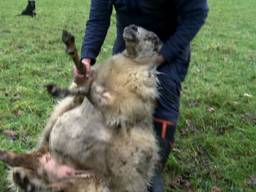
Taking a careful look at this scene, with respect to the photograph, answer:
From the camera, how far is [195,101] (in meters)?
7.87

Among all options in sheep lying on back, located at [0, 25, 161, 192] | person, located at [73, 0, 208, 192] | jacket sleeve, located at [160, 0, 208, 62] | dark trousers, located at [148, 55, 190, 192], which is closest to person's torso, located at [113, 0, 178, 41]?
person, located at [73, 0, 208, 192]

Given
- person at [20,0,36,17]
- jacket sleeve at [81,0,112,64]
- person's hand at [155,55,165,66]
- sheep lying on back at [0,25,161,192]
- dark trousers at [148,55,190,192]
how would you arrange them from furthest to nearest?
person at [20,0,36,17] < jacket sleeve at [81,0,112,64] < dark trousers at [148,55,190,192] < person's hand at [155,55,165,66] < sheep lying on back at [0,25,161,192]

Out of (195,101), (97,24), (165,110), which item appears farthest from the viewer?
(195,101)

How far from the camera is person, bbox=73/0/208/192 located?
4.59m

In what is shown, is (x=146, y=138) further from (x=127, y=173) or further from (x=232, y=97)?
(x=232, y=97)

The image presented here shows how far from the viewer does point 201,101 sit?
25.8ft

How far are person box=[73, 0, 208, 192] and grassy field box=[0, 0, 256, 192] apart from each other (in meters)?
0.98

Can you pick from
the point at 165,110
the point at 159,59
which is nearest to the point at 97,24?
the point at 159,59

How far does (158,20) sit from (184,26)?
0.27 meters

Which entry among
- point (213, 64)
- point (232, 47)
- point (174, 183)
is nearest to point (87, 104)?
Result: point (174, 183)

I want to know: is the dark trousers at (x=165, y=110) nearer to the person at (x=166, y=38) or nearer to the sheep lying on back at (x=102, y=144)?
the person at (x=166, y=38)

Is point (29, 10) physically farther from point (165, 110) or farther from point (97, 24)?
point (165, 110)

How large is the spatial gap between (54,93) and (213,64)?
733cm

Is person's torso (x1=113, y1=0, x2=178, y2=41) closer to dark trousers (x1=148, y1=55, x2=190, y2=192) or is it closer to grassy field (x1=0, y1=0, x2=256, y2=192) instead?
dark trousers (x1=148, y1=55, x2=190, y2=192)
